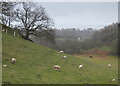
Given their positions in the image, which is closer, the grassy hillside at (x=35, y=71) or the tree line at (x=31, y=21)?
the grassy hillside at (x=35, y=71)

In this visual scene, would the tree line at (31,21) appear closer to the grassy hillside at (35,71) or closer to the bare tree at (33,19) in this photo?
the bare tree at (33,19)

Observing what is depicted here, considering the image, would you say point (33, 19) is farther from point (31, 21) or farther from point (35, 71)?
point (35, 71)

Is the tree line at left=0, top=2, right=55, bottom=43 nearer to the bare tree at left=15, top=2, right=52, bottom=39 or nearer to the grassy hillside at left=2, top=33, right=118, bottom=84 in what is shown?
the bare tree at left=15, top=2, right=52, bottom=39

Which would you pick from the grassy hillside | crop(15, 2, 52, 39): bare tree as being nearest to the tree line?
crop(15, 2, 52, 39): bare tree

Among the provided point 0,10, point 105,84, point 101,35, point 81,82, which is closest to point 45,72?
point 81,82

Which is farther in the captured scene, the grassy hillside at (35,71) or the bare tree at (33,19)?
the bare tree at (33,19)

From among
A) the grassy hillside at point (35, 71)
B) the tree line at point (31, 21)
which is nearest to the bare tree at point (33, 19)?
the tree line at point (31, 21)

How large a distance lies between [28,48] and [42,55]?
2364 millimetres

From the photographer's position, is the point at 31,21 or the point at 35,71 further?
the point at 31,21

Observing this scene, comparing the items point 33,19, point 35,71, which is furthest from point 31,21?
point 35,71

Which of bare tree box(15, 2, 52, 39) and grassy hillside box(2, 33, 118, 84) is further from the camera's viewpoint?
bare tree box(15, 2, 52, 39)

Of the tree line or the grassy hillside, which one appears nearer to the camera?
the grassy hillside

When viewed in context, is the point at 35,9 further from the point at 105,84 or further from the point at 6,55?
the point at 105,84

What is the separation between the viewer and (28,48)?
28062mm
